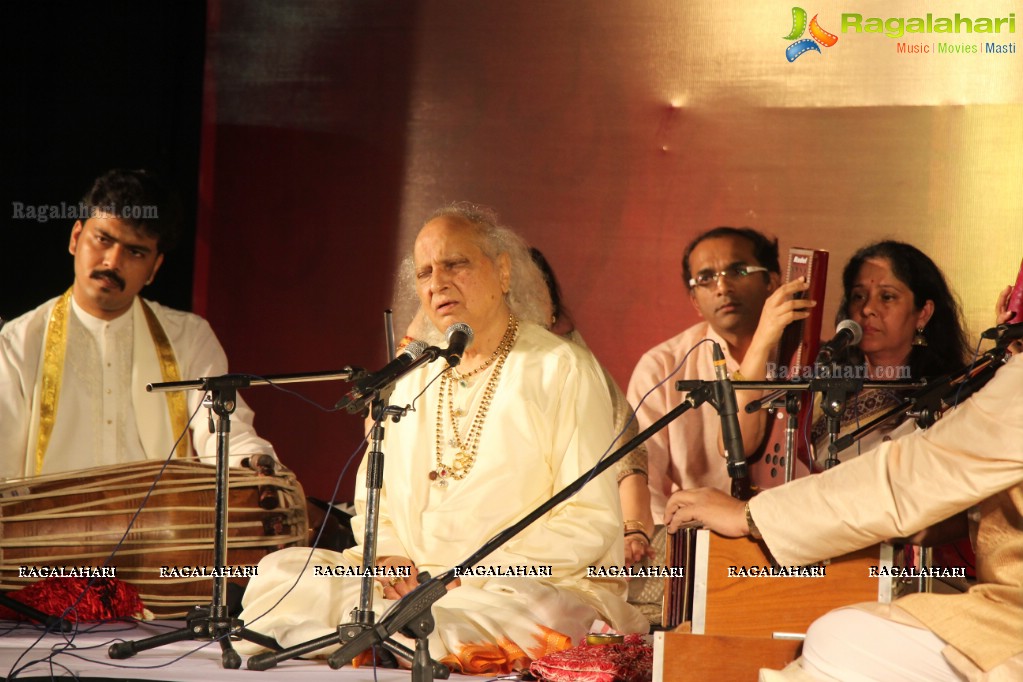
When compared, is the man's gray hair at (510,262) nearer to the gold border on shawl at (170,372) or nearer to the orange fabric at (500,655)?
the orange fabric at (500,655)

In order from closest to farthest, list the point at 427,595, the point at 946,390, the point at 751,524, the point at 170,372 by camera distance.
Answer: the point at 427,595, the point at 751,524, the point at 946,390, the point at 170,372

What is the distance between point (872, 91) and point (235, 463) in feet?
10.2

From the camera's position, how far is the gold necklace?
13.4 ft

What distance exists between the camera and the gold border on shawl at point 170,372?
17.5ft

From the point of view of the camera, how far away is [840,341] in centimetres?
410

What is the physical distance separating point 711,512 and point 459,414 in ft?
4.73

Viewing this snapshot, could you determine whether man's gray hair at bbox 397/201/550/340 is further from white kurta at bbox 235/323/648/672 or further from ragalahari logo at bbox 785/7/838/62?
ragalahari logo at bbox 785/7/838/62

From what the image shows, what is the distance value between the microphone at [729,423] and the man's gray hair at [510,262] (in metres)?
1.75

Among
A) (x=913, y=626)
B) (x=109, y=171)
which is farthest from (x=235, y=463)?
(x=913, y=626)

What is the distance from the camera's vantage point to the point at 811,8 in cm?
484

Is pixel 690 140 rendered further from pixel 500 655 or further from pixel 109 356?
pixel 109 356

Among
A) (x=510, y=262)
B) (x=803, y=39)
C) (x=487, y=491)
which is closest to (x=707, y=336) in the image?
(x=510, y=262)

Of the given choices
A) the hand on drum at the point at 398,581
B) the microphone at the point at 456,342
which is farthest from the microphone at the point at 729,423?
the hand on drum at the point at 398,581

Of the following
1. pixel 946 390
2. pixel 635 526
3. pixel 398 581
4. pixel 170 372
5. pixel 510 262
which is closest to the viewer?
pixel 946 390
